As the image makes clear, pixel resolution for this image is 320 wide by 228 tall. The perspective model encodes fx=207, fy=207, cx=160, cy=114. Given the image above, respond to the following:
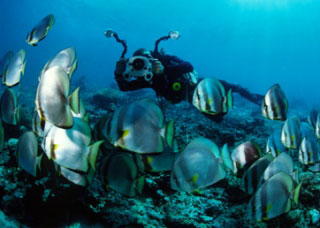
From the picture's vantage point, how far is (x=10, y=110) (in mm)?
2568

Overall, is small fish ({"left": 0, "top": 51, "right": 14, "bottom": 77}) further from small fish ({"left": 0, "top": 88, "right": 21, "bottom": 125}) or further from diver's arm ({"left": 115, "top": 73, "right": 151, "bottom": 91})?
diver's arm ({"left": 115, "top": 73, "right": 151, "bottom": 91})

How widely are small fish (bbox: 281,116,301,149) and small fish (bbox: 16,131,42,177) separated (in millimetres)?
2764

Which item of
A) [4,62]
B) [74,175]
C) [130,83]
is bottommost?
[74,175]

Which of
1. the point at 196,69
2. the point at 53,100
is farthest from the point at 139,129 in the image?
the point at 196,69

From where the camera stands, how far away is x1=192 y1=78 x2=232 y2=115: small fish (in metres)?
2.17

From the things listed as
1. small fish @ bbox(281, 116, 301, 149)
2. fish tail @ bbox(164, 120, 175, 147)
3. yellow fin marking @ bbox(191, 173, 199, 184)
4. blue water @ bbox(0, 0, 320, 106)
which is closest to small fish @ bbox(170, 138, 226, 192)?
yellow fin marking @ bbox(191, 173, 199, 184)

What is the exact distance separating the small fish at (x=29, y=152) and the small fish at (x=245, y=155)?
194 cm

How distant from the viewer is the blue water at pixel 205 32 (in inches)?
2461

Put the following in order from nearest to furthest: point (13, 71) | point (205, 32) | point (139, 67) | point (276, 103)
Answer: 1. point (276, 103)
2. point (13, 71)
3. point (139, 67)
4. point (205, 32)

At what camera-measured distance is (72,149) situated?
5.10 ft

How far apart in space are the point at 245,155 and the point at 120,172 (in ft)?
4.32

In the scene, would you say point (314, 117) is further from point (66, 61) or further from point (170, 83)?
point (66, 61)

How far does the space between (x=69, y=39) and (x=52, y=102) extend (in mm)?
129242

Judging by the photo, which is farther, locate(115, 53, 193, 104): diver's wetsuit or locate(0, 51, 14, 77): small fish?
locate(115, 53, 193, 104): diver's wetsuit
